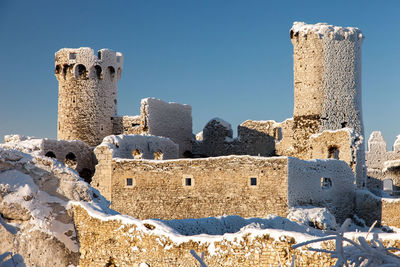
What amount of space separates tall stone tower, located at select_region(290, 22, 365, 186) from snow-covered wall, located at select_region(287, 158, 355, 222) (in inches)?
162

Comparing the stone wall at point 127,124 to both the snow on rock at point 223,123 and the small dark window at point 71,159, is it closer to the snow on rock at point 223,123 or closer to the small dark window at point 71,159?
the small dark window at point 71,159

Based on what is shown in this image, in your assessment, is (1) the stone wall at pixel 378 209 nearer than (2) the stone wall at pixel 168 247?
No

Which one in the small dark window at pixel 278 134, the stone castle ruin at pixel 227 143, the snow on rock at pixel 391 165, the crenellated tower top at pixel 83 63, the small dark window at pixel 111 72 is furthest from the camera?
the snow on rock at pixel 391 165

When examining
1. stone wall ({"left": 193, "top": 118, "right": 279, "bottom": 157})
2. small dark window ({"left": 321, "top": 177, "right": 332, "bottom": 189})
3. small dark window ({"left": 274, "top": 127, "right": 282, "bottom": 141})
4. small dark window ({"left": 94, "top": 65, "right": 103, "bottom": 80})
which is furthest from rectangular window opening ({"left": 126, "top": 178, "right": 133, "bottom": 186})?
small dark window ({"left": 94, "top": 65, "right": 103, "bottom": 80})

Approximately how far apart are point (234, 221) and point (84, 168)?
13766 millimetres

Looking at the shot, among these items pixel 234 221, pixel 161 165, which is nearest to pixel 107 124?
pixel 161 165

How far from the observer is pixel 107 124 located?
2923 centimetres

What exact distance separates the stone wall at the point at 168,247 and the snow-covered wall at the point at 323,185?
974 centimetres

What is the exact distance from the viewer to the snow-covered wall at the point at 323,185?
60.7 feet

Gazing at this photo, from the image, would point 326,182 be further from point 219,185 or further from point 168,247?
point 168,247

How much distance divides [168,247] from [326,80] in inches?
701

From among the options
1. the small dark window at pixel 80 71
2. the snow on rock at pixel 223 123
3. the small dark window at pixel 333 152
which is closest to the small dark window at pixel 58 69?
the small dark window at pixel 80 71

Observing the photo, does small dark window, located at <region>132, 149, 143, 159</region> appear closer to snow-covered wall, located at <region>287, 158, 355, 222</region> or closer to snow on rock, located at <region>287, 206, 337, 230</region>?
snow-covered wall, located at <region>287, 158, 355, 222</region>

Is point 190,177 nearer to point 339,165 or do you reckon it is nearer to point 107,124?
point 339,165
